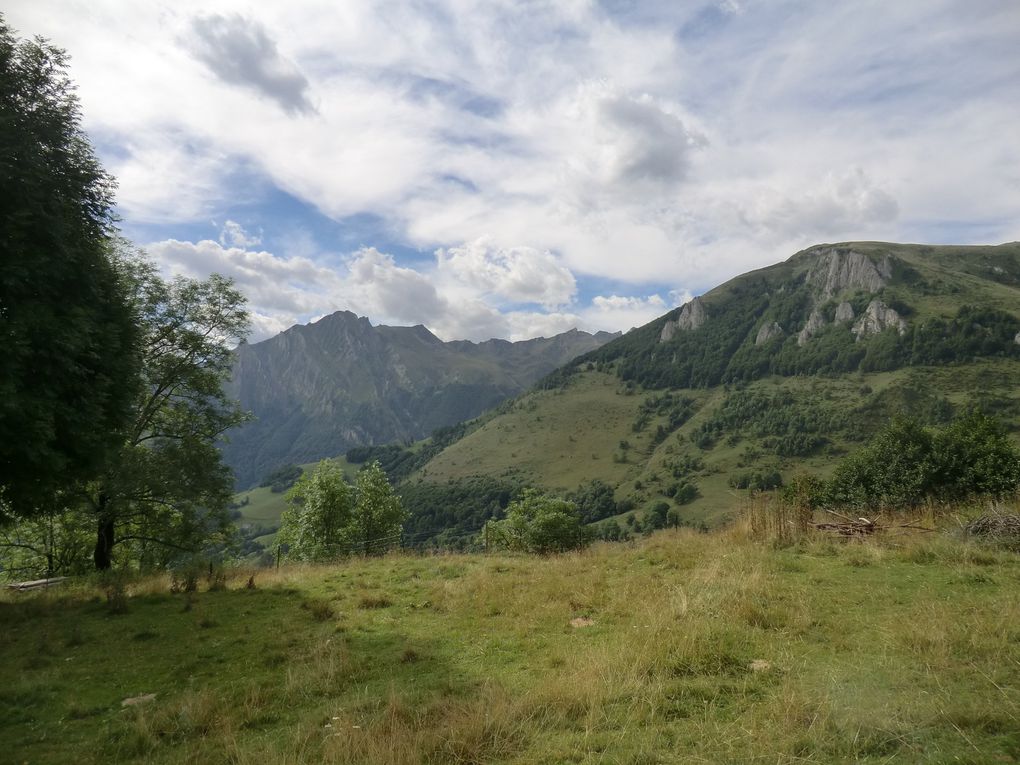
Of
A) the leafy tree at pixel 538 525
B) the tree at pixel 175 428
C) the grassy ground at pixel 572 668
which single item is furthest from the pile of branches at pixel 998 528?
the leafy tree at pixel 538 525

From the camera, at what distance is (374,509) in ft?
146

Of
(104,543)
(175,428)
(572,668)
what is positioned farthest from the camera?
(175,428)

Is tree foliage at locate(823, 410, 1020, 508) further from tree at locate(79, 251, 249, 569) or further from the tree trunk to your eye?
the tree trunk

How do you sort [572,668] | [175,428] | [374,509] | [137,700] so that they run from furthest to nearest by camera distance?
[374,509] < [175,428] < [137,700] < [572,668]

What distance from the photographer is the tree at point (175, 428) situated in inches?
804

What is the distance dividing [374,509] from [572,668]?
40131 mm

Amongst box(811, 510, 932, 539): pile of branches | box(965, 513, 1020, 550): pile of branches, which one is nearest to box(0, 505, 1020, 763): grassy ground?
box(965, 513, 1020, 550): pile of branches

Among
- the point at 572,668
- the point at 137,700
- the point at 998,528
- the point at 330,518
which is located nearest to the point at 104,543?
the point at 137,700

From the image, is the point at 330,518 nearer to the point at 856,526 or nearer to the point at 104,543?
the point at 104,543

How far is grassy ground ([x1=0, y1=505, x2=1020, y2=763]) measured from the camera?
5008 mm

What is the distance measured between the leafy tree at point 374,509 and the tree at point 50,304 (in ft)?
98.7

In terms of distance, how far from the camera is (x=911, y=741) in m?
4.57

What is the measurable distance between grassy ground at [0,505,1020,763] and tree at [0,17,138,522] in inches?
150

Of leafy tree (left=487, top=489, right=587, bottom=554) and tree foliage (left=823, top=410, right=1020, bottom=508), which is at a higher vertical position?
tree foliage (left=823, top=410, right=1020, bottom=508)
